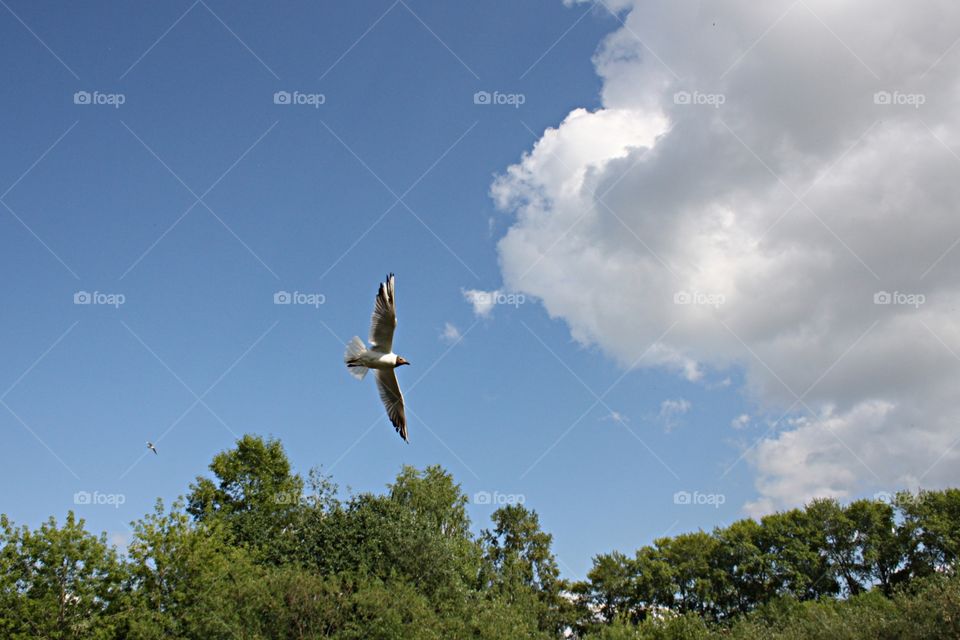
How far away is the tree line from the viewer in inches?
1014

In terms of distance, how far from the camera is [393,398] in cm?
2061

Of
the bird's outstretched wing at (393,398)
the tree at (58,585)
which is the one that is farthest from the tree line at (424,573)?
the bird's outstretched wing at (393,398)

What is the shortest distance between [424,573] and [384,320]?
1840 centimetres

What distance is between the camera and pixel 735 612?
180 ft

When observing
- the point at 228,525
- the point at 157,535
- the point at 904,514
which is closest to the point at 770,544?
the point at 904,514

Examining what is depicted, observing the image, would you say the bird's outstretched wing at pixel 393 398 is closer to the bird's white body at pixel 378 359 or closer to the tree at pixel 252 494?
the bird's white body at pixel 378 359

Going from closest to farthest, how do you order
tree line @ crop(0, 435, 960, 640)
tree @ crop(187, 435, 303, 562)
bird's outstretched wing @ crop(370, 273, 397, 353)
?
1. bird's outstretched wing @ crop(370, 273, 397, 353)
2. tree line @ crop(0, 435, 960, 640)
3. tree @ crop(187, 435, 303, 562)

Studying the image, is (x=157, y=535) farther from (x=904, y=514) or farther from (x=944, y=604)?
(x=904, y=514)

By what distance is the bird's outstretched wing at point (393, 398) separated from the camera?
20234 millimetres

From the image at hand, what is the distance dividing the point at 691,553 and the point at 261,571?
38385 millimetres

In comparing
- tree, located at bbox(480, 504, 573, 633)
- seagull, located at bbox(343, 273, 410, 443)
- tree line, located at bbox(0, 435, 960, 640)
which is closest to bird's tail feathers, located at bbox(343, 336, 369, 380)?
seagull, located at bbox(343, 273, 410, 443)

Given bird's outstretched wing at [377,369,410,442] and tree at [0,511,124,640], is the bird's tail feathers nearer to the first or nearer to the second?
bird's outstretched wing at [377,369,410,442]

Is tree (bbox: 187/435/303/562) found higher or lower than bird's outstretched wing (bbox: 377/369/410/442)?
higher

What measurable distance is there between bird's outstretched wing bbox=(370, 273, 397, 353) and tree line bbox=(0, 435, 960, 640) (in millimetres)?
11107
